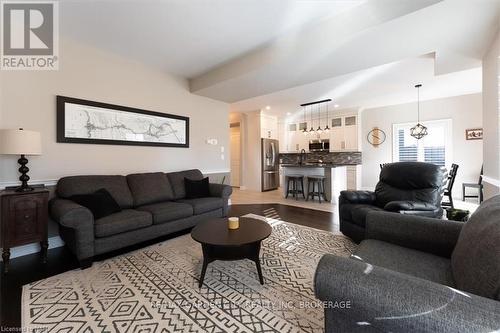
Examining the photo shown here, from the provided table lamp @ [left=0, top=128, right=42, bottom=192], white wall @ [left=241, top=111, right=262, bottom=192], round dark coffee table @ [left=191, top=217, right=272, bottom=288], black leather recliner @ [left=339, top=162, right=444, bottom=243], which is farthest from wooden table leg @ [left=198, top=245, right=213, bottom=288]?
white wall @ [left=241, top=111, right=262, bottom=192]

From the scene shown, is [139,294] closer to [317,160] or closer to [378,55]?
[378,55]

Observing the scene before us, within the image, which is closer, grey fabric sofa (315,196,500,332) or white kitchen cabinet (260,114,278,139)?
grey fabric sofa (315,196,500,332)

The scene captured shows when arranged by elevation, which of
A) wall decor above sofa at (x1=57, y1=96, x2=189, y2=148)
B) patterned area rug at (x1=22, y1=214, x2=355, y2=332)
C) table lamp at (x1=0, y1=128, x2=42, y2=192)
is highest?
wall decor above sofa at (x1=57, y1=96, x2=189, y2=148)

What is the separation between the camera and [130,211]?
2684mm

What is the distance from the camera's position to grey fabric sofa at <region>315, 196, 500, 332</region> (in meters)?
0.70

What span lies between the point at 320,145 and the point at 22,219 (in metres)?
7.16

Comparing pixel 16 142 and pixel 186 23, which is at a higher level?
pixel 186 23

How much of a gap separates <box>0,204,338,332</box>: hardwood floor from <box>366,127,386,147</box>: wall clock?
400cm

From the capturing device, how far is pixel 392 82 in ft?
15.1

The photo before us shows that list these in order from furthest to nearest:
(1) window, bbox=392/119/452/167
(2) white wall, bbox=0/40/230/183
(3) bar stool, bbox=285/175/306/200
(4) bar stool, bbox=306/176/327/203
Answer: (1) window, bbox=392/119/452/167 < (3) bar stool, bbox=285/175/306/200 < (4) bar stool, bbox=306/176/327/203 < (2) white wall, bbox=0/40/230/183

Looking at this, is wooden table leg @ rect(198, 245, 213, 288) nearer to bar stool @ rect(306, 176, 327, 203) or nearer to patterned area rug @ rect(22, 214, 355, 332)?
patterned area rug @ rect(22, 214, 355, 332)

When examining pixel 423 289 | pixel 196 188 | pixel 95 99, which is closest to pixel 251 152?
pixel 196 188

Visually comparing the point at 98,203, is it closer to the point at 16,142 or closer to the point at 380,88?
the point at 16,142

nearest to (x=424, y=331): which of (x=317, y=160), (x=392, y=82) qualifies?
(x=392, y=82)
